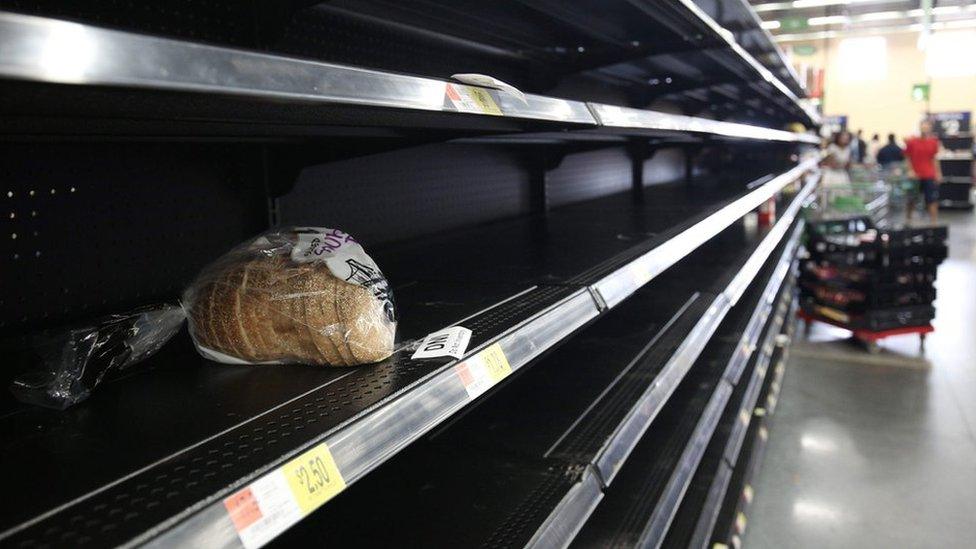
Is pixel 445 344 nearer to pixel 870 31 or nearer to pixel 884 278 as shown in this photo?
pixel 884 278

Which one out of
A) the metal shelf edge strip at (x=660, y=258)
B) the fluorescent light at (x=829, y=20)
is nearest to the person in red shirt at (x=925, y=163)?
the fluorescent light at (x=829, y=20)

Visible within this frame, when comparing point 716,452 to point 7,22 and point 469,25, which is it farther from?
point 7,22

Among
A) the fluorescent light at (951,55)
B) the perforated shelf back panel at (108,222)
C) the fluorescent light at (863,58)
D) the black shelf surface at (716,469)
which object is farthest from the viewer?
the fluorescent light at (863,58)

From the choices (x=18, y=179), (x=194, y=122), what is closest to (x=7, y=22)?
(x=194, y=122)

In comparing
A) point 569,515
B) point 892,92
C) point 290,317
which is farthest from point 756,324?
point 892,92

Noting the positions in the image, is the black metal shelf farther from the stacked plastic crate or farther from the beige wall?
the beige wall

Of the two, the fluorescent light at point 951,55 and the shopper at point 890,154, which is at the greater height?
the fluorescent light at point 951,55

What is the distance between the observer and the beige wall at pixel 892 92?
16172mm

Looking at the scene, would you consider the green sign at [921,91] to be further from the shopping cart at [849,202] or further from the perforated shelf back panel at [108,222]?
the perforated shelf back panel at [108,222]

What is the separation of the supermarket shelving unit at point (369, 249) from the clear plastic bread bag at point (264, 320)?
27mm

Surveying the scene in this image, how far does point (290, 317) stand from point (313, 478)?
10.7 inches

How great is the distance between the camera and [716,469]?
2125 mm

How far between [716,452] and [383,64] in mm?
1568

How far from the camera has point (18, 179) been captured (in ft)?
3.10
